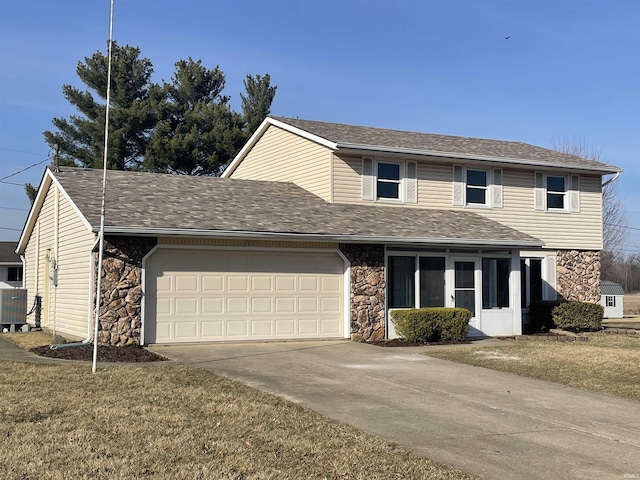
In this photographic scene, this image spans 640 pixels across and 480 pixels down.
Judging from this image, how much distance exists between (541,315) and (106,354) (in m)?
13.5

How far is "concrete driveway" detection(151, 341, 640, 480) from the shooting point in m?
6.61

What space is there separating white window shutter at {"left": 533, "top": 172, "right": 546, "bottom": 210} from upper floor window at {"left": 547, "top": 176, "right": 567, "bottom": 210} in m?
0.35

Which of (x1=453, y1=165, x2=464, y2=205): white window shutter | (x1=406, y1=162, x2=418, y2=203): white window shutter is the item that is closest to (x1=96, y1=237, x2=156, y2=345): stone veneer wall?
(x1=406, y1=162, x2=418, y2=203): white window shutter

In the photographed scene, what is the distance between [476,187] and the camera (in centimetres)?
A: 2183

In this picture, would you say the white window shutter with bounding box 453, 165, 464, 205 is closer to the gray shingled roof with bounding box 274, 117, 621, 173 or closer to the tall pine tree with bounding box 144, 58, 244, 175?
the gray shingled roof with bounding box 274, 117, 621, 173

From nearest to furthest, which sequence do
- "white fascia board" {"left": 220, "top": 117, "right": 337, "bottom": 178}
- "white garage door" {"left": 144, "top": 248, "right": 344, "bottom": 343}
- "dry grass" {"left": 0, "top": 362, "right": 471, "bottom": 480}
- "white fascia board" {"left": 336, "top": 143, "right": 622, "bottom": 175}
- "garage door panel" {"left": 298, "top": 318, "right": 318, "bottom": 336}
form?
"dry grass" {"left": 0, "top": 362, "right": 471, "bottom": 480}
"white garage door" {"left": 144, "top": 248, "right": 344, "bottom": 343}
"garage door panel" {"left": 298, "top": 318, "right": 318, "bottom": 336}
"white fascia board" {"left": 336, "top": 143, "right": 622, "bottom": 175}
"white fascia board" {"left": 220, "top": 117, "right": 337, "bottom": 178}

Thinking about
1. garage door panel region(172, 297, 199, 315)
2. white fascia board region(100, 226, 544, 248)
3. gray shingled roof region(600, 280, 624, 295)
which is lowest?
garage door panel region(172, 297, 199, 315)

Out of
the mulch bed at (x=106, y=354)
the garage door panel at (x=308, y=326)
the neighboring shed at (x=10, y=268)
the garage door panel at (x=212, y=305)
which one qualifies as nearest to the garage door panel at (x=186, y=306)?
the garage door panel at (x=212, y=305)

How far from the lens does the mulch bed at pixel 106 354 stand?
1313cm

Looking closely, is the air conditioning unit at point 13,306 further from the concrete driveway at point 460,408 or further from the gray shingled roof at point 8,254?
the gray shingled roof at point 8,254

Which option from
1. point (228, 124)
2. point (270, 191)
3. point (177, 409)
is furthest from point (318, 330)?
point (228, 124)

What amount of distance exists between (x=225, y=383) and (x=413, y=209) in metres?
11.3

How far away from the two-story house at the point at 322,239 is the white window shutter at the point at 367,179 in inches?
1.5

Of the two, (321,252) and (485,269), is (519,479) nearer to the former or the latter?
(321,252)
